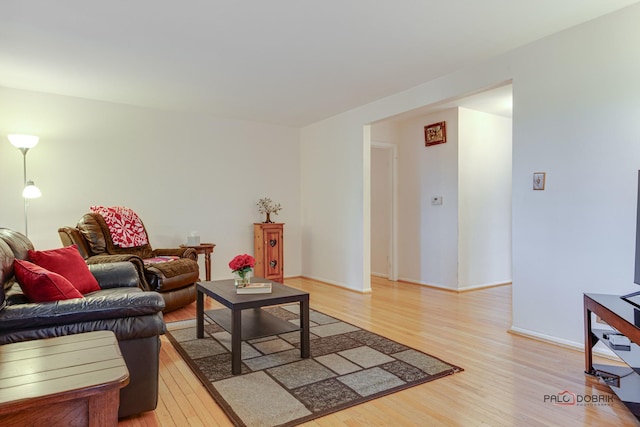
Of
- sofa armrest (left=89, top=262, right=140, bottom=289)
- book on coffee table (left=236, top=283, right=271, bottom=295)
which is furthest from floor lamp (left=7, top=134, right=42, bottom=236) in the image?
book on coffee table (left=236, top=283, right=271, bottom=295)

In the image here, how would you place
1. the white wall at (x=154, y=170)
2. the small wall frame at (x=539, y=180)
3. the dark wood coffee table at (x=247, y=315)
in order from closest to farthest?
the dark wood coffee table at (x=247, y=315) → the small wall frame at (x=539, y=180) → the white wall at (x=154, y=170)

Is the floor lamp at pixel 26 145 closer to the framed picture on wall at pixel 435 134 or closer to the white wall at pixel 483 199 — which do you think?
the framed picture on wall at pixel 435 134

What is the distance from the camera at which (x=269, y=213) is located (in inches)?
224

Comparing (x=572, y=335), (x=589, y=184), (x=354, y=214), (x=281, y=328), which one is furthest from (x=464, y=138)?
(x=281, y=328)

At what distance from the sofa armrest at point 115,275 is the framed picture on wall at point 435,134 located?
4094 mm

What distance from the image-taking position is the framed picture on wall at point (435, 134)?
202 inches

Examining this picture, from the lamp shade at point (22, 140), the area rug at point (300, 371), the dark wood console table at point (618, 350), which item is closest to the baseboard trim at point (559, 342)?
the dark wood console table at point (618, 350)

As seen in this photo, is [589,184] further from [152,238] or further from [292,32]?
[152,238]

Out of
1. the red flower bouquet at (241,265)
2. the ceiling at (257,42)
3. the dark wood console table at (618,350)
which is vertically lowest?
the dark wood console table at (618,350)

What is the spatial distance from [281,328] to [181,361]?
722mm

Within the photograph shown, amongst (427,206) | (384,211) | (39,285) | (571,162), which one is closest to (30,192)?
(39,285)

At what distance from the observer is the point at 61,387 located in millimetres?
1121

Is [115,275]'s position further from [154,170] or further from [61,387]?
[154,170]

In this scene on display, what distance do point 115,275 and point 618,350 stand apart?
334 cm
